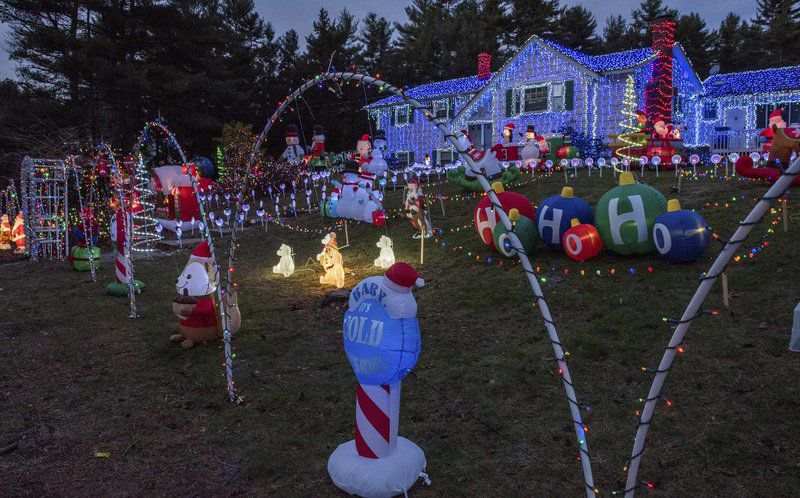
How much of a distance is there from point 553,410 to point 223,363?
4.10 meters

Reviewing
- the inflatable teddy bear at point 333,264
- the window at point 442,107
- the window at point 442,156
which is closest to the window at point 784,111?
the window at point 442,156

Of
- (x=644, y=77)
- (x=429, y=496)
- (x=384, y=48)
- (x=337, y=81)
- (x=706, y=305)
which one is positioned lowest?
(x=429, y=496)

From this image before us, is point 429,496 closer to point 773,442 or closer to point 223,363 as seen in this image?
point 773,442

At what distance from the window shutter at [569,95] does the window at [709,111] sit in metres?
7.49

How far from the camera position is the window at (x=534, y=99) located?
1007 inches

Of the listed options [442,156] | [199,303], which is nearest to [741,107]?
[442,156]

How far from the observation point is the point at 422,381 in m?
5.98

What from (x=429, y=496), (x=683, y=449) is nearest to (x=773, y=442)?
(x=683, y=449)

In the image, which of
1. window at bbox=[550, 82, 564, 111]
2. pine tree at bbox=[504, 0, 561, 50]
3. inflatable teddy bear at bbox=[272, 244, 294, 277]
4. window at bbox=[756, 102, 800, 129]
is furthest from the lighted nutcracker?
pine tree at bbox=[504, 0, 561, 50]

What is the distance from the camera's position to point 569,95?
24.5 meters

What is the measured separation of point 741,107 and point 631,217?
21.7 meters

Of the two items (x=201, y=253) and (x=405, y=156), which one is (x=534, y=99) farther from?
(x=201, y=253)

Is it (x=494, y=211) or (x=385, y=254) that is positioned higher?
(x=494, y=211)

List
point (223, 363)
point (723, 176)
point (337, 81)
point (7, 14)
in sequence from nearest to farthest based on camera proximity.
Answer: point (337, 81) → point (223, 363) → point (723, 176) → point (7, 14)
